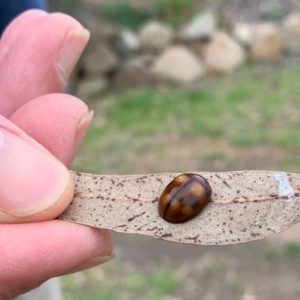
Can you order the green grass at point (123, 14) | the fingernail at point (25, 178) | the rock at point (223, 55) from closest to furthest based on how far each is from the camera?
the fingernail at point (25, 178), the rock at point (223, 55), the green grass at point (123, 14)

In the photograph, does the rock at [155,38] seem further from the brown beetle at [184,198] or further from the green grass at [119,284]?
the brown beetle at [184,198]

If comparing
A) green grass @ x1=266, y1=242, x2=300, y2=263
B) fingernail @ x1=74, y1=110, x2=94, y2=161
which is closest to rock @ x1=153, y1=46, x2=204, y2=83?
green grass @ x1=266, y1=242, x2=300, y2=263

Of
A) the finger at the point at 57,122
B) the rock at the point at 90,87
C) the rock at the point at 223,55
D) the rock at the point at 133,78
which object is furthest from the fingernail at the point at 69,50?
the rock at the point at 223,55

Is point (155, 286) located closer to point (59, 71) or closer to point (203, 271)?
point (203, 271)

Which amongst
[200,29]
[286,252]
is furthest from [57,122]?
[200,29]

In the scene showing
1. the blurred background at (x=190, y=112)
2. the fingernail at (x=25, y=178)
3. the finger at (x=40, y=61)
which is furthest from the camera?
the blurred background at (x=190, y=112)

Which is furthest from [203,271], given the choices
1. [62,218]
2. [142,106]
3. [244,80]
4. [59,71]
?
[244,80]

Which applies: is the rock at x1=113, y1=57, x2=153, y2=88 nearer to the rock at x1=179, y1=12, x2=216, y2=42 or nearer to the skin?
the rock at x1=179, y1=12, x2=216, y2=42
